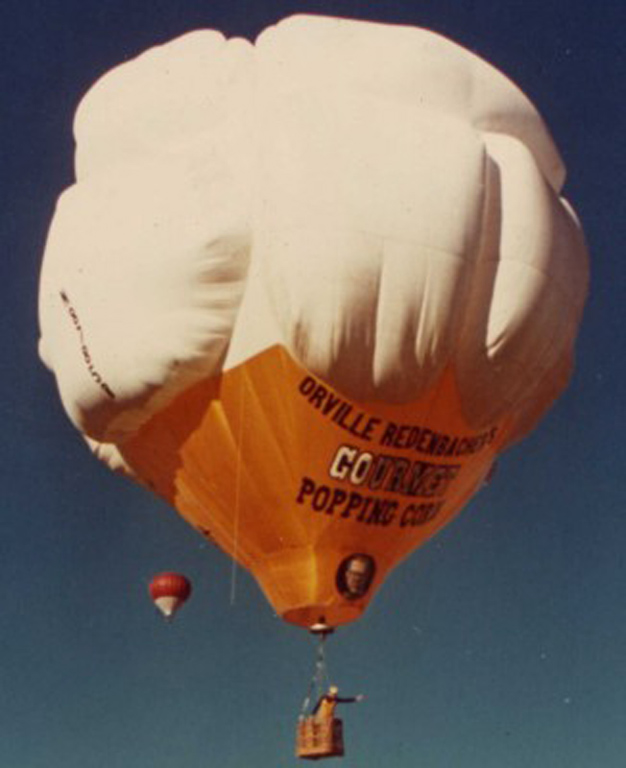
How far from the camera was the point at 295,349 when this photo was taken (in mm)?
10391

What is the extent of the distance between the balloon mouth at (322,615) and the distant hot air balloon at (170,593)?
141 centimetres

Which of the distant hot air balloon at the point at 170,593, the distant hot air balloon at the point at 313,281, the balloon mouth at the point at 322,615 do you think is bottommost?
the balloon mouth at the point at 322,615

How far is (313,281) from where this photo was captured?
33.1 ft

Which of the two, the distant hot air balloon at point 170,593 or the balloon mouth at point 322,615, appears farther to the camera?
the distant hot air balloon at point 170,593

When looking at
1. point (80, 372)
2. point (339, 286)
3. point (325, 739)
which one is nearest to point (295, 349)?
point (339, 286)

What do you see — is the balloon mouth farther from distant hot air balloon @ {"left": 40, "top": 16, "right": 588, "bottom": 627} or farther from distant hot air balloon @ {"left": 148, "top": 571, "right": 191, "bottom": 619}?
distant hot air balloon @ {"left": 148, "top": 571, "right": 191, "bottom": 619}

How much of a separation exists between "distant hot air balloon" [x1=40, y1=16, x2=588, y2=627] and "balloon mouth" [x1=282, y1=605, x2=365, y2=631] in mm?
22

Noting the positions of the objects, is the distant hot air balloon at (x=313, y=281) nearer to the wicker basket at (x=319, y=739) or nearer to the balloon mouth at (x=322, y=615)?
the balloon mouth at (x=322, y=615)

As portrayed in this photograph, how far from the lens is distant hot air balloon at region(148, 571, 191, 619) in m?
12.5

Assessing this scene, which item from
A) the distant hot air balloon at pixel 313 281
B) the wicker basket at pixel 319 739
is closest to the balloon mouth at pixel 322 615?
the distant hot air balloon at pixel 313 281

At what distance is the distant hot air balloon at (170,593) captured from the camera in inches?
492

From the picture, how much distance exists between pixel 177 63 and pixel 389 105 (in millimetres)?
1664

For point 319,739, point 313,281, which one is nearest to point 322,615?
point 319,739

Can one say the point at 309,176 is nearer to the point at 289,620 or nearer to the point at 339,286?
the point at 339,286
